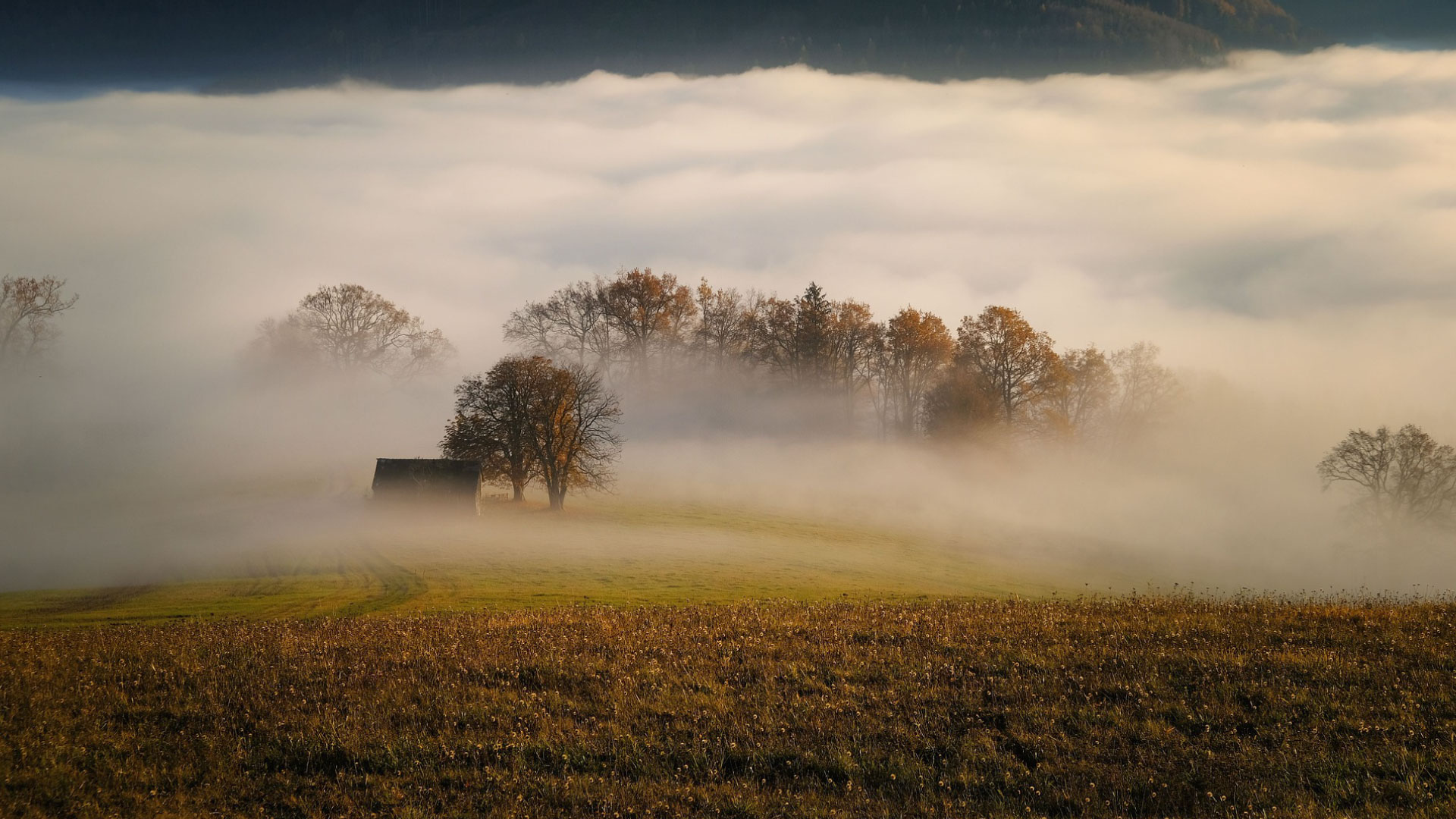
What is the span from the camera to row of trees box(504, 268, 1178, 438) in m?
87.9

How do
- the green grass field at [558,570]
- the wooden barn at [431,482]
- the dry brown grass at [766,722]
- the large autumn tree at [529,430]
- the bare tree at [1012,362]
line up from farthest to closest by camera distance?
the bare tree at [1012,362] → the large autumn tree at [529,430] → the wooden barn at [431,482] → the green grass field at [558,570] → the dry brown grass at [766,722]

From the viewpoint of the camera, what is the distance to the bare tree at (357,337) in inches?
3863

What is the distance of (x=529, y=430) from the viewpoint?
7088cm

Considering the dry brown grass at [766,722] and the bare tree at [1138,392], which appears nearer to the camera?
the dry brown grass at [766,722]

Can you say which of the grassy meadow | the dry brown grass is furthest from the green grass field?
the dry brown grass

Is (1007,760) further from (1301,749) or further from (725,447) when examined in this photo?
(725,447)

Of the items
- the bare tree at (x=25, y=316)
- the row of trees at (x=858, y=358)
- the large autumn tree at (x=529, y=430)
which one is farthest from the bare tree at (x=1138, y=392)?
the bare tree at (x=25, y=316)

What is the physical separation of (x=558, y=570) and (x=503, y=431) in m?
28.9

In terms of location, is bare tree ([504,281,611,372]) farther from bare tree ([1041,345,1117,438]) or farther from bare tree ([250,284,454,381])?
bare tree ([1041,345,1117,438])

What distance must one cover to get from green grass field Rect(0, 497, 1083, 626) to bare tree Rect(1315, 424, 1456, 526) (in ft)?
110

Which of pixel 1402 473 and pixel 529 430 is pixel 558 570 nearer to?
pixel 529 430

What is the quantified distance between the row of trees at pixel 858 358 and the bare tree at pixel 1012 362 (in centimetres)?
11

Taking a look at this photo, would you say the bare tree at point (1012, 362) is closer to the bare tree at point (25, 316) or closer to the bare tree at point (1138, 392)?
the bare tree at point (1138, 392)

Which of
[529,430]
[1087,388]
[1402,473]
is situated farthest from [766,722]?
[1087,388]
